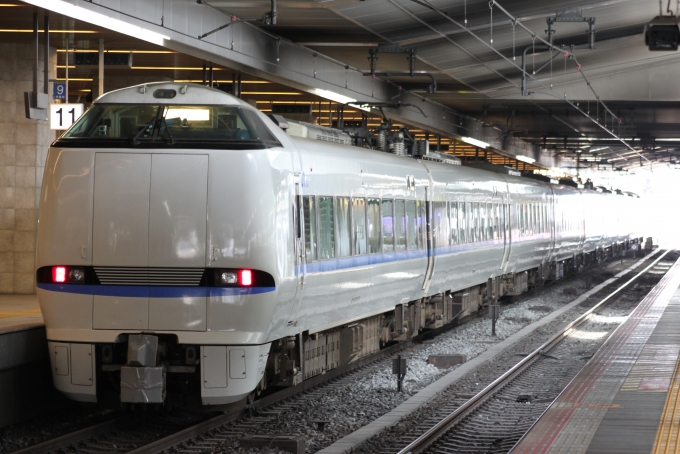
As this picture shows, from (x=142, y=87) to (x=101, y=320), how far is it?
2.30 metres

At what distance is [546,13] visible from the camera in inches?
709

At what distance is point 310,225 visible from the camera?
10.2 meters

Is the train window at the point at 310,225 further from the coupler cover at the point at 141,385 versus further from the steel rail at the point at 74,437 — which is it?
the steel rail at the point at 74,437

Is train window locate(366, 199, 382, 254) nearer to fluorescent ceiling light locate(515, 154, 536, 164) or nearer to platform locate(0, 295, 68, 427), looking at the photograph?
platform locate(0, 295, 68, 427)

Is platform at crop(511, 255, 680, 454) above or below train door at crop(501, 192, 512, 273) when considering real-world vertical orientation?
below

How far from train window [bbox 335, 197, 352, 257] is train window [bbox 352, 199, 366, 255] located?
0.69 ft

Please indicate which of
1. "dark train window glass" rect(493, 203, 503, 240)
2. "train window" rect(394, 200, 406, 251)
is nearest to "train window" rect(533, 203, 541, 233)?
"dark train window glass" rect(493, 203, 503, 240)

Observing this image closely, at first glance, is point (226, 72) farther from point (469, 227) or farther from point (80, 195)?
point (80, 195)

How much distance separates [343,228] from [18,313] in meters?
4.30

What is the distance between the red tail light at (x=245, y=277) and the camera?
866 cm

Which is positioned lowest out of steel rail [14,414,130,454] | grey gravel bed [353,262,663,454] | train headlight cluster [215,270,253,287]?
grey gravel bed [353,262,663,454]

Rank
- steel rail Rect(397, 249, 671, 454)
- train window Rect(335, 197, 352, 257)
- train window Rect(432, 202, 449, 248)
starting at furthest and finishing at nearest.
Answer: train window Rect(432, 202, 449, 248) → train window Rect(335, 197, 352, 257) → steel rail Rect(397, 249, 671, 454)

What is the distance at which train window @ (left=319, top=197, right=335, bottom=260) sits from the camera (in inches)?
415

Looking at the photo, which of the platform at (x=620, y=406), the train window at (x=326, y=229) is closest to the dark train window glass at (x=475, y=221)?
the platform at (x=620, y=406)
